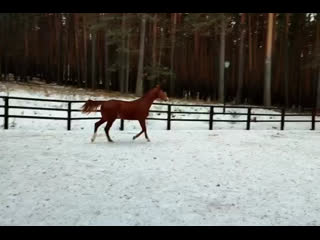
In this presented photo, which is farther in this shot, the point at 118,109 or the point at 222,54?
the point at 222,54

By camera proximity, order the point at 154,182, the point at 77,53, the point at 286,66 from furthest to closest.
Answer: the point at 77,53, the point at 286,66, the point at 154,182

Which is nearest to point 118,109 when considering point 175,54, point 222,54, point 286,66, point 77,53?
point 222,54

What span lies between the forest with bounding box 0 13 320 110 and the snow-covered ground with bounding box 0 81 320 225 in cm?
1597

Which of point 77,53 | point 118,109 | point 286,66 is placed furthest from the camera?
point 77,53

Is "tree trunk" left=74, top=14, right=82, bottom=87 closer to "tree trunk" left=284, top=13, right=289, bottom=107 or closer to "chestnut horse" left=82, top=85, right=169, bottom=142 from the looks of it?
"tree trunk" left=284, top=13, right=289, bottom=107

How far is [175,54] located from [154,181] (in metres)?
25.6

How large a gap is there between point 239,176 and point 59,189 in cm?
334

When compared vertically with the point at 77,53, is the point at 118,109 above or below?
below

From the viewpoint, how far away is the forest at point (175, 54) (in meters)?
27.4

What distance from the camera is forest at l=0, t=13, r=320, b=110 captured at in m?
27.4

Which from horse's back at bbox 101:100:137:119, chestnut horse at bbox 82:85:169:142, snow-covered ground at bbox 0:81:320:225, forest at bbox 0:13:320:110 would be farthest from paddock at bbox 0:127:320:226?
forest at bbox 0:13:320:110

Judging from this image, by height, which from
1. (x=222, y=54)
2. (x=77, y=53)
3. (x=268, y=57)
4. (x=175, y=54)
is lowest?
(x=268, y=57)

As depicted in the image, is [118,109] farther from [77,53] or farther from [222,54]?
[77,53]

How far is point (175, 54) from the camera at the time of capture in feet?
102
